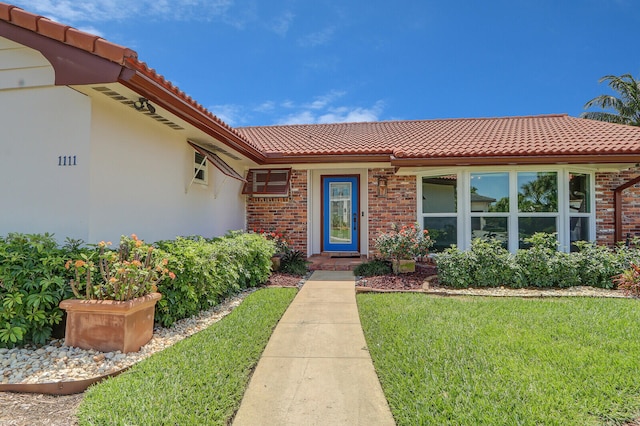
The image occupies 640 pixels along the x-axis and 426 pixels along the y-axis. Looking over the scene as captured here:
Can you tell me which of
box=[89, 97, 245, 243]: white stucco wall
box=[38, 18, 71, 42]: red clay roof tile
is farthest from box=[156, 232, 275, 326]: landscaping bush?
box=[38, 18, 71, 42]: red clay roof tile

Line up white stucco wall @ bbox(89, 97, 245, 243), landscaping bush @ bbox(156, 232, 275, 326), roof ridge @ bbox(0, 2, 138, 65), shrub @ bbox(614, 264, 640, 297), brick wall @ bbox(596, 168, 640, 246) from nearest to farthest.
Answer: roof ridge @ bbox(0, 2, 138, 65), landscaping bush @ bbox(156, 232, 275, 326), white stucco wall @ bbox(89, 97, 245, 243), shrub @ bbox(614, 264, 640, 297), brick wall @ bbox(596, 168, 640, 246)

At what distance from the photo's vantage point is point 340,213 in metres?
11.0

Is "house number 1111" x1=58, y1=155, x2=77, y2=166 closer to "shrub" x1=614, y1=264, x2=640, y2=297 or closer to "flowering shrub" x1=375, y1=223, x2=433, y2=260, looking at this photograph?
"flowering shrub" x1=375, y1=223, x2=433, y2=260

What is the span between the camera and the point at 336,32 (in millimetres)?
11719

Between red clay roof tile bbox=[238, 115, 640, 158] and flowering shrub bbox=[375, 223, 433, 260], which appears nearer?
flowering shrub bbox=[375, 223, 433, 260]

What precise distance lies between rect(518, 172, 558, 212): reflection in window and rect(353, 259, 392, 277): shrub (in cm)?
387

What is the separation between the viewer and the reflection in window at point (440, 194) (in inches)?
368

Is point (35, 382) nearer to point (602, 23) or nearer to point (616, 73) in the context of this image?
point (602, 23)

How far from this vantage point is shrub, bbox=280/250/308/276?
870 centimetres

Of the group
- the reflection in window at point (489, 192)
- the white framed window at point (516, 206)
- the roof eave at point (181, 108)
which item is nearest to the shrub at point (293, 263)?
the roof eave at point (181, 108)

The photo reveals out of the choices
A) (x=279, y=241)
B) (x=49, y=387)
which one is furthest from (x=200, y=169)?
(x=49, y=387)

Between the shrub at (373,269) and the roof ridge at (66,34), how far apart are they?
6.48 meters

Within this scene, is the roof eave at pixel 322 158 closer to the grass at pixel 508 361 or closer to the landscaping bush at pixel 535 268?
the landscaping bush at pixel 535 268

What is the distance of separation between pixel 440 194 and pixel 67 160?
333 inches
